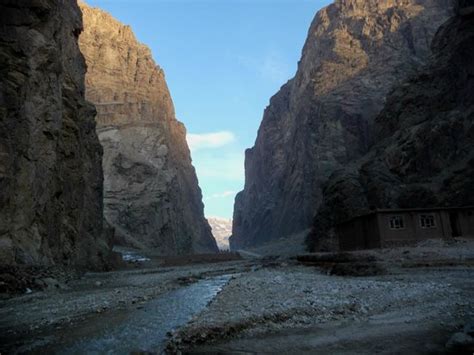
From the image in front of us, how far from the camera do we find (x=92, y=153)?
57.1 m

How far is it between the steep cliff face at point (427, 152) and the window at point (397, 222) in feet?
85.0

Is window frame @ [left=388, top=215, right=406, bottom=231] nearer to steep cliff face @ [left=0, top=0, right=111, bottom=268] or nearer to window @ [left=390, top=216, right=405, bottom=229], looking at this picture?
window @ [left=390, top=216, right=405, bottom=229]

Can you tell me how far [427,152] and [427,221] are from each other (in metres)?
40.0

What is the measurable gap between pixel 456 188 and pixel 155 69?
130 metres

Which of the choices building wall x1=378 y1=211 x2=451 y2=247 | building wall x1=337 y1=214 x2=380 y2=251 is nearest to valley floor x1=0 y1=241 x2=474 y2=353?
building wall x1=378 y1=211 x2=451 y2=247

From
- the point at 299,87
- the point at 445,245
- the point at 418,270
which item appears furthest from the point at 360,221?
the point at 299,87

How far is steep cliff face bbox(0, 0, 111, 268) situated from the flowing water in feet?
49.6

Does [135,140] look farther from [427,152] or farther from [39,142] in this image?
[39,142]

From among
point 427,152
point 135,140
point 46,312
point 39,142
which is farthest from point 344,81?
point 46,312

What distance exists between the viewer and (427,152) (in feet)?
256

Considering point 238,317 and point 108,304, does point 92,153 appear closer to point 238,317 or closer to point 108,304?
point 108,304

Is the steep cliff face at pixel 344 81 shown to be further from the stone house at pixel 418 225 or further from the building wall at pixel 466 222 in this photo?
the stone house at pixel 418 225

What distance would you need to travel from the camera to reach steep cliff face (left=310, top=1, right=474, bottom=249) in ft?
227

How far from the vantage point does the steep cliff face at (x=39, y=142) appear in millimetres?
29359
